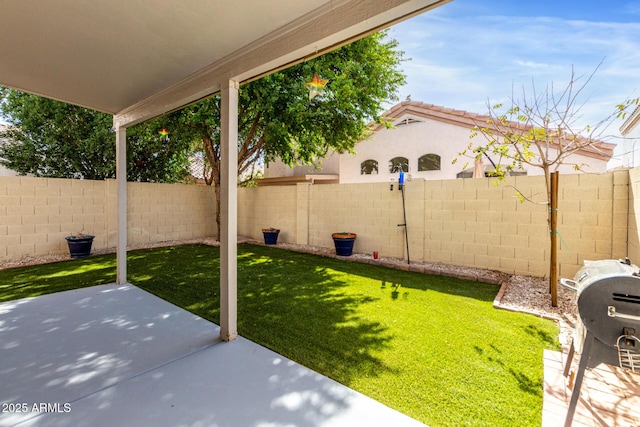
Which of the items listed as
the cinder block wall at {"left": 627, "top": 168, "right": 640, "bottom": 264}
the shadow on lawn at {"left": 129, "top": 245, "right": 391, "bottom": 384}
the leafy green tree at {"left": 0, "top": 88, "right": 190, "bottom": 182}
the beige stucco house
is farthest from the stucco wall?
the leafy green tree at {"left": 0, "top": 88, "right": 190, "bottom": 182}

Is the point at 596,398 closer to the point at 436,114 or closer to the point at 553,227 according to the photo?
the point at 553,227

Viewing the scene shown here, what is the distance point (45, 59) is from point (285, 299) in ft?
11.5

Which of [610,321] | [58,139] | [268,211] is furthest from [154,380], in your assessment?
[58,139]

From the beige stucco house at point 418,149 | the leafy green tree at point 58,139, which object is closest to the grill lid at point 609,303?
the beige stucco house at point 418,149

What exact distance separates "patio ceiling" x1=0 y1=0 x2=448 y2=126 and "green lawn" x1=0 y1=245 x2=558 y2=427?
93.5 inches

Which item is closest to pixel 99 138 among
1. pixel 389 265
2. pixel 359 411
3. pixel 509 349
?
pixel 389 265

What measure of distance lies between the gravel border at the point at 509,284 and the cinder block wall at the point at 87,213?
355 millimetres

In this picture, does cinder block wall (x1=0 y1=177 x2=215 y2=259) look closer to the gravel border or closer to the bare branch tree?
the gravel border

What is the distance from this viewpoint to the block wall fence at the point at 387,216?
3898 millimetres

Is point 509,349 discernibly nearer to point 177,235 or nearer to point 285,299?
point 285,299

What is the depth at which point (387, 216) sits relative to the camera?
237 inches

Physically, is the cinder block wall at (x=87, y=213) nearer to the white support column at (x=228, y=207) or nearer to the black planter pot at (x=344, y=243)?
the black planter pot at (x=344, y=243)

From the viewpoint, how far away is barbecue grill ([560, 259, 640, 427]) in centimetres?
143

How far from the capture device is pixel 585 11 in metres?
4.05
